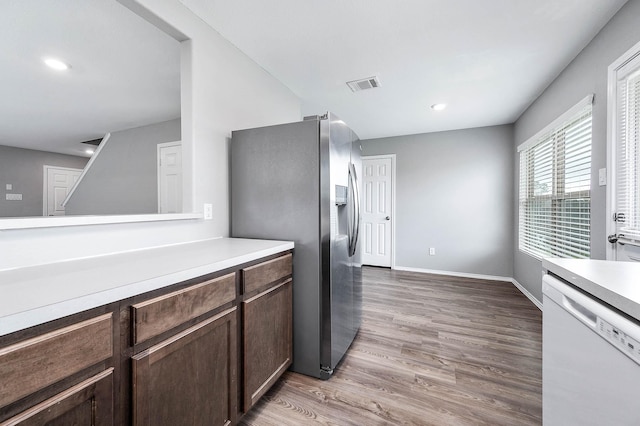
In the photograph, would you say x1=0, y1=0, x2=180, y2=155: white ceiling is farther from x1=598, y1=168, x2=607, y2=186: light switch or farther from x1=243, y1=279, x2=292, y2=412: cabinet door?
x1=598, y1=168, x2=607, y2=186: light switch

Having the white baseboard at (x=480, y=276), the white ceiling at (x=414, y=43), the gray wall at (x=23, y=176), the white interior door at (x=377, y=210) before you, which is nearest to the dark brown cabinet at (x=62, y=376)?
the white ceiling at (x=414, y=43)

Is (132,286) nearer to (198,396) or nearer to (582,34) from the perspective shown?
(198,396)

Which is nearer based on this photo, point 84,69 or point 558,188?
point 84,69

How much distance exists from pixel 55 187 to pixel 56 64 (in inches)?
218

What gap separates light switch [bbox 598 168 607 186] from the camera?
1904 mm

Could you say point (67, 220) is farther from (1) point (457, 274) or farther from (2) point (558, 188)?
(1) point (457, 274)

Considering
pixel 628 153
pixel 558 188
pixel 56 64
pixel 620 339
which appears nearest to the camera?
pixel 620 339

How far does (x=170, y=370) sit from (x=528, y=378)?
2181 millimetres

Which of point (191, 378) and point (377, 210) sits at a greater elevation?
point (377, 210)

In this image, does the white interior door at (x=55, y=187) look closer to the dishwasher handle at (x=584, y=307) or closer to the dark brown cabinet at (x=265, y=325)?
the dark brown cabinet at (x=265, y=325)

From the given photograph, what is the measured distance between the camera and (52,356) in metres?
0.66

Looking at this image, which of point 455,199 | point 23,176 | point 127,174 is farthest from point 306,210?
point 23,176

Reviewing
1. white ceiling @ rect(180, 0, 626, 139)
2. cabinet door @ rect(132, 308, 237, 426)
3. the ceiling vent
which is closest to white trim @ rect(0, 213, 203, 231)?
cabinet door @ rect(132, 308, 237, 426)

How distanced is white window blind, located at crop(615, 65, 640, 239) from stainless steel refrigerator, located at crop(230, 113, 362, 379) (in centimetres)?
180
